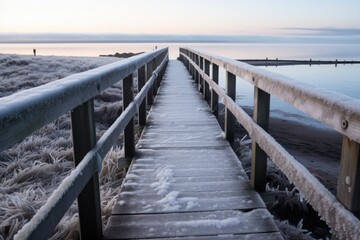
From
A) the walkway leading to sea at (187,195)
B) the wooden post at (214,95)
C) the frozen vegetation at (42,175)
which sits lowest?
the frozen vegetation at (42,175)

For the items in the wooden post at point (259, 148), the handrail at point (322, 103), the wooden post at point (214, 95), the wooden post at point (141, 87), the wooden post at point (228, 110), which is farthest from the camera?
the wooden post at point (214, 95)

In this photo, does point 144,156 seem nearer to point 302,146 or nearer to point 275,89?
point 275,89

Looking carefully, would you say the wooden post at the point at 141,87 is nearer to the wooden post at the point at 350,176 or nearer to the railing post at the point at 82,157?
the railing post at the point at 82,157

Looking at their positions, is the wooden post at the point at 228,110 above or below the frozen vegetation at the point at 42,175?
above

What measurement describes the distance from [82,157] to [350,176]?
142cm

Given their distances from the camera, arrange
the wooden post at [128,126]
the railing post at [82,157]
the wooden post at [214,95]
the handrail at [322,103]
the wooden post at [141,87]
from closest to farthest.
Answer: the handrail at [322,103]
the railing post at [82,157]
the wooden post at [128,126]
the wooden post at [141,87]
the wooden post at [214,95]

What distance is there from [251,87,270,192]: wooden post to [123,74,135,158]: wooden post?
1507 mm

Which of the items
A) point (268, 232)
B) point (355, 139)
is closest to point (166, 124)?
point (268, 232)

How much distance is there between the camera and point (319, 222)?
4293 millimetres

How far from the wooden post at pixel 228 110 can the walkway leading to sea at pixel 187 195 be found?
0.47 feet

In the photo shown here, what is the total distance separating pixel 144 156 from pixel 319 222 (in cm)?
229

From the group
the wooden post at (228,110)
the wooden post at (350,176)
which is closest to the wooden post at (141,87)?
the wooden post at (228,110)

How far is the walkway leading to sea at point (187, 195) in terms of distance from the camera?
252 centimetres

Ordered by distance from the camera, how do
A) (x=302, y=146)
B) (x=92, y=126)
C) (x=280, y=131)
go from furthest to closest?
(x=280, y=131)
(x=302, y=146)
(x=92, y=126)
